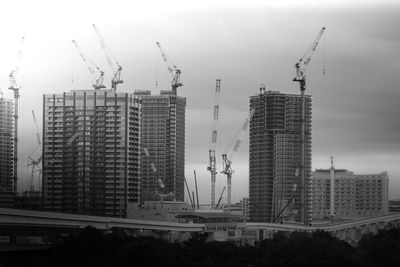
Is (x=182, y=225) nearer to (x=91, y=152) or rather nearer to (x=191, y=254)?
(x=191, y=254)

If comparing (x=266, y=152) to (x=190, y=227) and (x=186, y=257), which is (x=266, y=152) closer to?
(x=190, y=227)

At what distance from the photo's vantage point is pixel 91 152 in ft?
505

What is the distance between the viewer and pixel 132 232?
116 metres

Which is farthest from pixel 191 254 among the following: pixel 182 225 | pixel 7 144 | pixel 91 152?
pixel 7 144

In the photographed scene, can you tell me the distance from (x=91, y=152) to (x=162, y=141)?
75.5 feet

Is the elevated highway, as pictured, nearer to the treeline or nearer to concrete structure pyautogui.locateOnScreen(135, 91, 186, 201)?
the treeline

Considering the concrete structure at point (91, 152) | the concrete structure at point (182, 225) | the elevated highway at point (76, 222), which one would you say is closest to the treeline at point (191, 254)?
the elevated highway at point (76, 222)

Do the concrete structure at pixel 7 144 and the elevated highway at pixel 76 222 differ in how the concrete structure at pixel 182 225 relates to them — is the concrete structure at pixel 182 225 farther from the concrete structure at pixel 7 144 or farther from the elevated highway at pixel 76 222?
the concrete structure at pixel 7 144

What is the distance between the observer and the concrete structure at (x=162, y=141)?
6752 inches

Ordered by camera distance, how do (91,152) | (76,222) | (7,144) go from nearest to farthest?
1. (76,222)
2. (91,152)
3. (7,144)

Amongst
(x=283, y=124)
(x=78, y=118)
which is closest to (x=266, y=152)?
(x=283, y=124)

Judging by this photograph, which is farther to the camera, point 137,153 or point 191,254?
point 137,153

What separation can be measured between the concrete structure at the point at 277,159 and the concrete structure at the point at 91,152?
27141 millimetres

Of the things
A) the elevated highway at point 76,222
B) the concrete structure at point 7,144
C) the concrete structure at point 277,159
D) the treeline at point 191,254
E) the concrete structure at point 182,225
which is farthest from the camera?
the concrete structure at point 277,159
